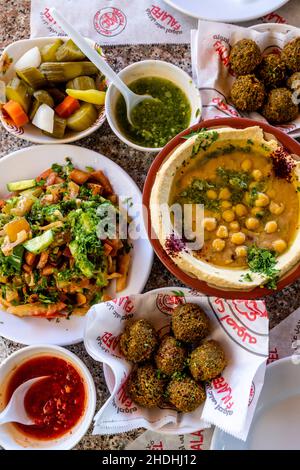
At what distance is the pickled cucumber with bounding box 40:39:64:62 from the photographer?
7.86ft

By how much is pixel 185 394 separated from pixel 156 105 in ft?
4.19

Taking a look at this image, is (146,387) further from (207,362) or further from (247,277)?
(247,277)

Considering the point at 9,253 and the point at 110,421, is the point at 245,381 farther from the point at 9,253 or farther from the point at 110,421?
the point at 9,253

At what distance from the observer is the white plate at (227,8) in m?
2.46

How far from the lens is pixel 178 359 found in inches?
84.8

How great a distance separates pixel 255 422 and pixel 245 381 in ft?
1.07

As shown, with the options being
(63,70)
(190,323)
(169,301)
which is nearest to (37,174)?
(63,70)

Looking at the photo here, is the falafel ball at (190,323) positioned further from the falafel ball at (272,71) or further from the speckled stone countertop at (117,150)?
the falafel ball at (272,71)

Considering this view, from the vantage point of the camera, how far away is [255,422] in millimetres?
2279

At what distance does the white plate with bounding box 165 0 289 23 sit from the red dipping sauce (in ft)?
5.54

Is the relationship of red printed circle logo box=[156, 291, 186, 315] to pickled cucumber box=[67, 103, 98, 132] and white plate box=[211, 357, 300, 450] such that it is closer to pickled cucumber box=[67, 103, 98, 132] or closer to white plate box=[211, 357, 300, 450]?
white plate box=[211, 357, 300, 450]

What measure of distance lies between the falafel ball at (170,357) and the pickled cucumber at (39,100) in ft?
3.80

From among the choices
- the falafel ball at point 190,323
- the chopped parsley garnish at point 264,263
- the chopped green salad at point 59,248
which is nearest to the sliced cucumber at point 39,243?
the chopped green salad at point 59,248
